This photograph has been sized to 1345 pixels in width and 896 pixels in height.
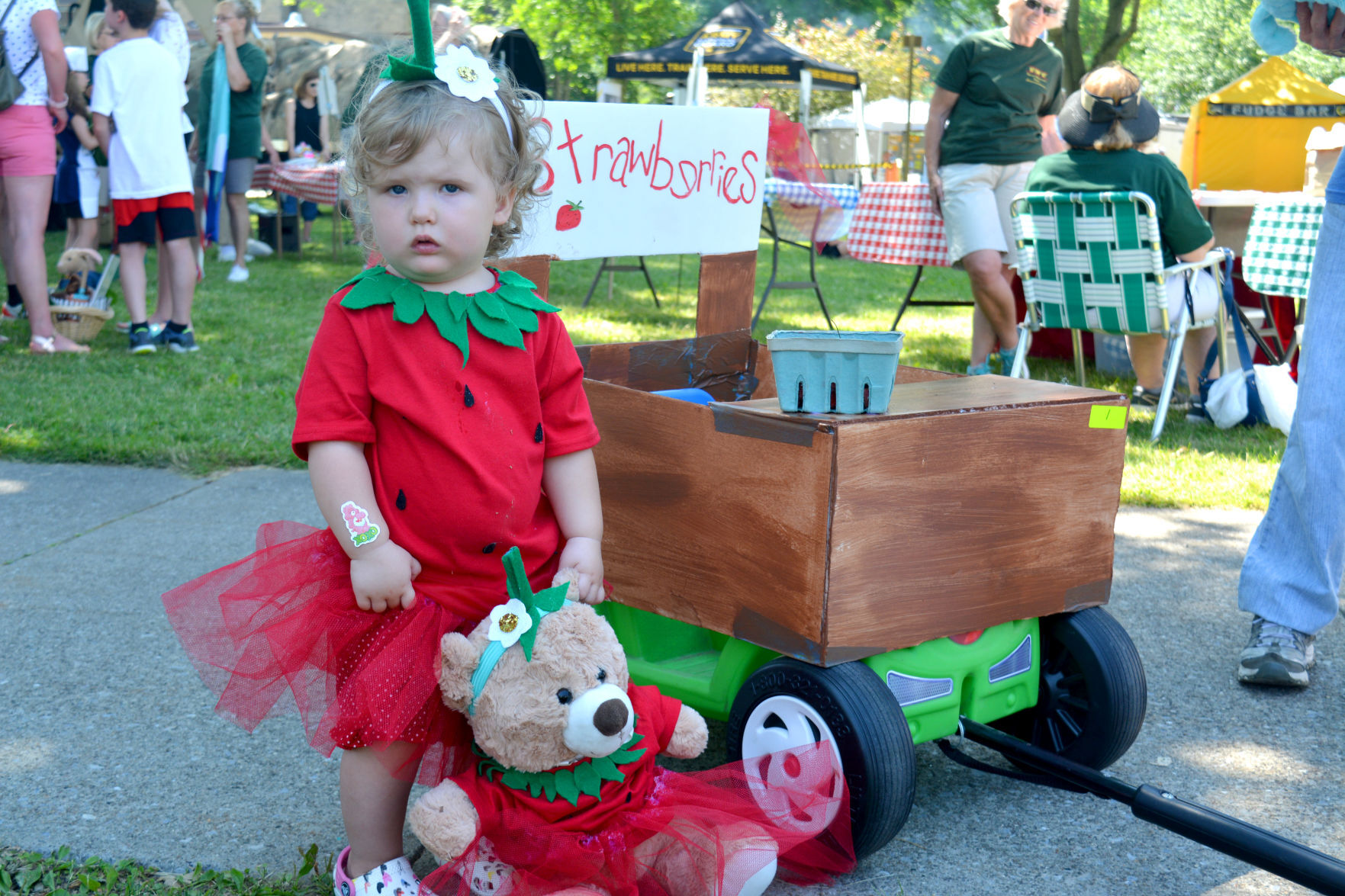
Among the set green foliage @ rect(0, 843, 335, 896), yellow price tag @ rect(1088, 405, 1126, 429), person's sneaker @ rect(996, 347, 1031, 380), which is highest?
yellow price tag @ rect(1088, 405, 1126, 429)

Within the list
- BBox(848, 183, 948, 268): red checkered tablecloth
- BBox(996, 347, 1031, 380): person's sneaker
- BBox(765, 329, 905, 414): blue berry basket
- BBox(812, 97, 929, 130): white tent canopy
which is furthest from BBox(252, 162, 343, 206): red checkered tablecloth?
BBox(812, 97, 929, 130): white tent canopy

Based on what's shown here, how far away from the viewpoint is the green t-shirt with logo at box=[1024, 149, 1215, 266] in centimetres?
489

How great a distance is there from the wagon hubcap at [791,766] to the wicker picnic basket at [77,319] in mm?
5395

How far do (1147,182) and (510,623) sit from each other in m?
4.15

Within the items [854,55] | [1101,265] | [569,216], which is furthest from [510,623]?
[854,55]

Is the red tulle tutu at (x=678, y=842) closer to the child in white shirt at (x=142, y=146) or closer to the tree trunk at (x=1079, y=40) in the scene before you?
the child in white shirt at (x=142, y=146)

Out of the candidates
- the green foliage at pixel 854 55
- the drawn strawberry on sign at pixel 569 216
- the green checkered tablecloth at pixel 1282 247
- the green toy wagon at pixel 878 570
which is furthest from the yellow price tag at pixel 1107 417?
the green foliage at pixel 854 55

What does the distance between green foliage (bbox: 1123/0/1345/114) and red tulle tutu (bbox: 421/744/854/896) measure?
44.9 metres

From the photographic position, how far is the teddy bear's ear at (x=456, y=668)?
162 centimetres

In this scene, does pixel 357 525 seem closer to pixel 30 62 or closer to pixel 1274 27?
pixel 1274 27

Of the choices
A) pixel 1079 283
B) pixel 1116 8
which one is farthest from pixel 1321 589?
pixel 1116 8

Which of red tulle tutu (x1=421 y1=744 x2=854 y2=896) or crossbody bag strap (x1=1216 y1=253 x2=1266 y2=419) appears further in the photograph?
crossbody bag strap (x1=1216 y1=253 x2=1266 y2=419)

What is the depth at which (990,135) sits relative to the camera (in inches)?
220

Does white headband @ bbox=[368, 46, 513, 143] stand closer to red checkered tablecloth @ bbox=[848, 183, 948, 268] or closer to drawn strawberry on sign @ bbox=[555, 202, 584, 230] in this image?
drawn strawberry on sign @ bbox=[555, 202, 584, 230]
